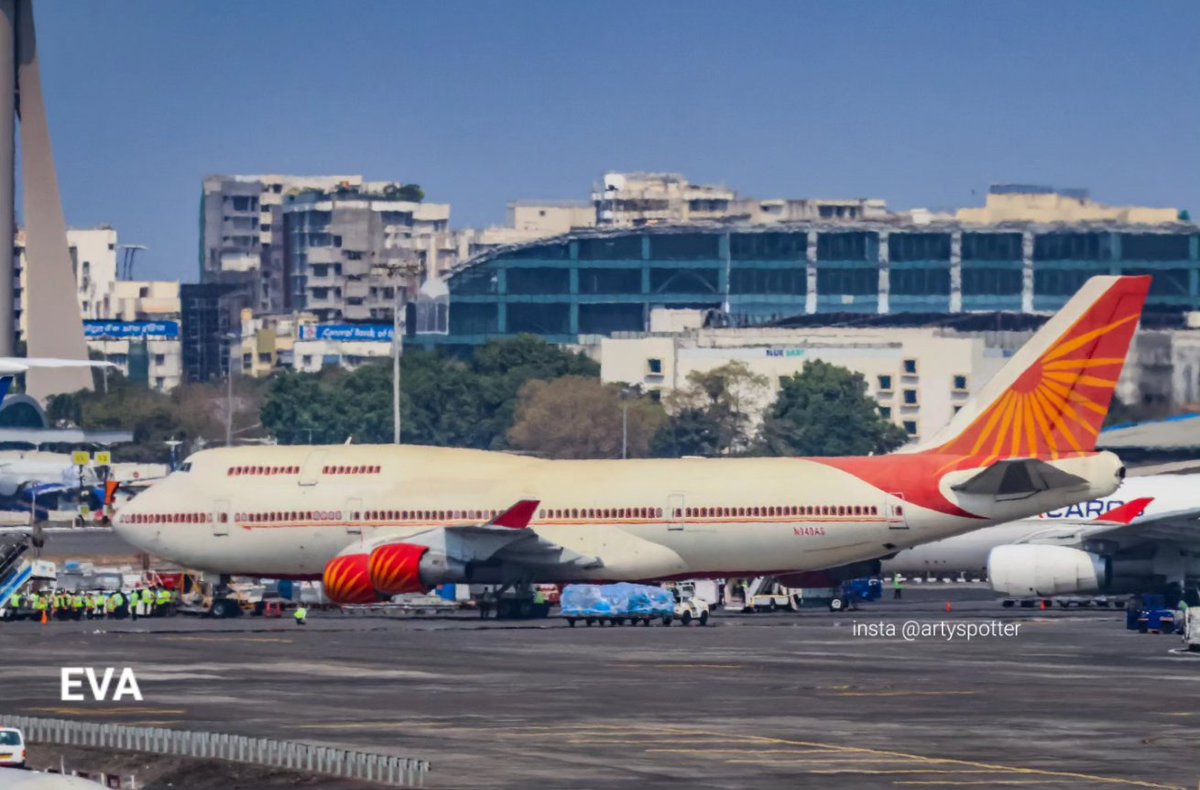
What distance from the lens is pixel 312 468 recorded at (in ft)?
266

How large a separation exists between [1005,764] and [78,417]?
537 feet

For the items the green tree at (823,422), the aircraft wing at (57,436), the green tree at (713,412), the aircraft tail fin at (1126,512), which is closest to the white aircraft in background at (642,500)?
the aircraft tail fin at (1126,512)

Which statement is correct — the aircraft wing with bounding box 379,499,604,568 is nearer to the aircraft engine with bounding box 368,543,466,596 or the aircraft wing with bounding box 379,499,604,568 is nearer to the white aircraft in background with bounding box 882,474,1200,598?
the aircraft engine with bounding box 368,543,466,596

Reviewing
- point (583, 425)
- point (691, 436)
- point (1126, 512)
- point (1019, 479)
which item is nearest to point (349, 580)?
point (1019, 479)

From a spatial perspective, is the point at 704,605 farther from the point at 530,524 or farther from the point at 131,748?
the point at 131,748

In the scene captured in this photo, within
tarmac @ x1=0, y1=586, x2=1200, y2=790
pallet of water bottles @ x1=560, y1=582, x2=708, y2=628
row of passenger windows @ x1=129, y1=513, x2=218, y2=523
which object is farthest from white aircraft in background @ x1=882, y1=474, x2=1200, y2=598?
row of passenger windows @ x1=129, y1=513, x2=218, y2=523

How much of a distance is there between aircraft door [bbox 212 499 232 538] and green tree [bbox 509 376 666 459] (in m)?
90.6

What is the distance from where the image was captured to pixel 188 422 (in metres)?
182

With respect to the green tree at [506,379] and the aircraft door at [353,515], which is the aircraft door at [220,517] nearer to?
the aircraft door at [353,515]

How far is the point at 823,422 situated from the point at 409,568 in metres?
106

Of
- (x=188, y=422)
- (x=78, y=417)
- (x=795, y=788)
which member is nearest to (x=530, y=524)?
(x=795, y=788)

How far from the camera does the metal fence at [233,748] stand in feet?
118

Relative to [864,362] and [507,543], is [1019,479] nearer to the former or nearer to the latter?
[507,543]

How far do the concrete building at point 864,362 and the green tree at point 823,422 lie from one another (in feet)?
13.2
